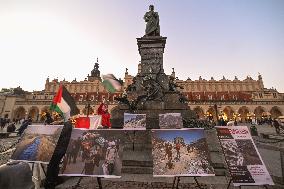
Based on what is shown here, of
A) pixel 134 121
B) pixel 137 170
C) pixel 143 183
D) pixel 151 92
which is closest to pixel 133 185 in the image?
pixel 143 183

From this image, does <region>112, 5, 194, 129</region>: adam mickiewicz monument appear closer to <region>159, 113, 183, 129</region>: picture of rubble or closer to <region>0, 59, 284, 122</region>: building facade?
<region>159, 113, 183, 129</region>: picture of rubble

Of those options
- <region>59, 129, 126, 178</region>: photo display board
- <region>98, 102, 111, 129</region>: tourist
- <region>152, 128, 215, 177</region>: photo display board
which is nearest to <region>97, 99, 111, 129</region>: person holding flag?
<region>98, 102, 111, 129</region>: tourist

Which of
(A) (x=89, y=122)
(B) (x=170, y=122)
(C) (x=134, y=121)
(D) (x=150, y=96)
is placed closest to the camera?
(C) (x=134, y=121)

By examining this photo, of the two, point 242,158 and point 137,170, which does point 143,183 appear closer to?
point 137,170

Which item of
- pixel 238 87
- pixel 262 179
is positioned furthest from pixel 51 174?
pixel 238 87

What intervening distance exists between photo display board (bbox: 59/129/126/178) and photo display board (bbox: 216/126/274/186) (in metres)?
1.88

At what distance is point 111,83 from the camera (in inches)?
348

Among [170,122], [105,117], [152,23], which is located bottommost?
[170,122]

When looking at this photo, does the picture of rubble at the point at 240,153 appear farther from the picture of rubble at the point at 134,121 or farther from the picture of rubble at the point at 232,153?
the picture of rubble at the point at 134,121

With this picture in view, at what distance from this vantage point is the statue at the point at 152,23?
1212 centimetres

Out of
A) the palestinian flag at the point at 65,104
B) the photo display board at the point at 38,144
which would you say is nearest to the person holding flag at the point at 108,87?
the palestinian flag at the point at 65,104

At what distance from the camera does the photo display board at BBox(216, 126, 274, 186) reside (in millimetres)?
3422

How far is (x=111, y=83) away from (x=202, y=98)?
48.3 metres

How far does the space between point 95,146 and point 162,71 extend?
799 cm
